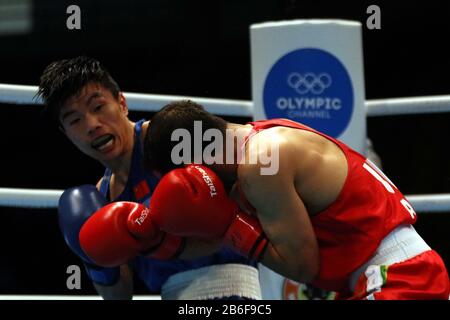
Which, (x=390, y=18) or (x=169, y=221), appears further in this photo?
(x=390, y=18)

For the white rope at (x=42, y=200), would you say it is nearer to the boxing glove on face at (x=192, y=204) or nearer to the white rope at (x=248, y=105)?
the white rope at (x=248, y=105)

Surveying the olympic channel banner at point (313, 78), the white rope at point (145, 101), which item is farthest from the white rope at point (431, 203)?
the white rope at point (145, 101)

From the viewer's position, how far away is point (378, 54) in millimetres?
4742

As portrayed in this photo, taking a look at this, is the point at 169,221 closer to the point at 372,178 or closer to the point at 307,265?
the point at 307,265

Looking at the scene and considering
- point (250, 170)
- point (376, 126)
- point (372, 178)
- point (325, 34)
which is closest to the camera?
point (250, 170)

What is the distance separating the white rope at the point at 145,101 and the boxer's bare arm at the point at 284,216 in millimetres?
734

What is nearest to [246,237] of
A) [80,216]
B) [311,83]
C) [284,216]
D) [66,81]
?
[284,216]

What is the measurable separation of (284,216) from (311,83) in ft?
2.71

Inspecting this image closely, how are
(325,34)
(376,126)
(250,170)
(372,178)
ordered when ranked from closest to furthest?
(250,170) → (372,178) → (325,34) → (376,126)

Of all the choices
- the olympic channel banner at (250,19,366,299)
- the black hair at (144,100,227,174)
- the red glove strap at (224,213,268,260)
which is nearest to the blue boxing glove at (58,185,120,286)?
the black hair at (144,100,227,174)

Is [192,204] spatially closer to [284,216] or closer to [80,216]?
[284,216]

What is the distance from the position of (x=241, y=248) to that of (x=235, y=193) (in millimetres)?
160

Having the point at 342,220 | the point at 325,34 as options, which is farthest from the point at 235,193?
the point at 325,34

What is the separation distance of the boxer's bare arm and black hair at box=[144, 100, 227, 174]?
15 centimetres
